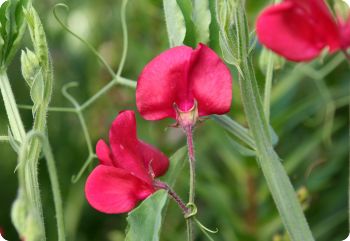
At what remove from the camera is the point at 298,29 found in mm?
581

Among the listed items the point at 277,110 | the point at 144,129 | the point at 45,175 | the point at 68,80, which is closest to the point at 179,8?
the point at 277,110

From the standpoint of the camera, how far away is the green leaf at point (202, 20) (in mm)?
712

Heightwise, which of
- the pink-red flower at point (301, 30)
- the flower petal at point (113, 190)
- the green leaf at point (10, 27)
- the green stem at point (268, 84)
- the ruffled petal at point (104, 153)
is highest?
the pink-red flower at point (301, 30)

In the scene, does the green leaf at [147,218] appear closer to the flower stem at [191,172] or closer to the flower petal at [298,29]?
the flower stem at [191,172]

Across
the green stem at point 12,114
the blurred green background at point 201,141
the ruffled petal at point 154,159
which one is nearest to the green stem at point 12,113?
the green stem at point 12,114

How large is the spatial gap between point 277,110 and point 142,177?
67 cm

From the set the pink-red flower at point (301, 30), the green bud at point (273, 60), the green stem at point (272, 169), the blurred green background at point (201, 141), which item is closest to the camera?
the pink-red flower at point (301, 30)

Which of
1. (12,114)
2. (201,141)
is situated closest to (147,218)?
(12,114)

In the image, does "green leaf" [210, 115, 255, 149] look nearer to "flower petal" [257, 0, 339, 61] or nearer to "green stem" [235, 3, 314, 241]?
"green stem" [235, 3, 314, 241]

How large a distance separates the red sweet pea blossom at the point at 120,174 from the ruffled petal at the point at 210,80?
2.3 inches

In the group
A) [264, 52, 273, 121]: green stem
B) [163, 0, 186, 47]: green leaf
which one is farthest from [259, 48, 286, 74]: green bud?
[163, 0, 186, 47]: green leaf

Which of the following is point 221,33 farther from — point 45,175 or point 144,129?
point 45,175

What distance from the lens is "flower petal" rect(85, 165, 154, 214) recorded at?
66 centimetres

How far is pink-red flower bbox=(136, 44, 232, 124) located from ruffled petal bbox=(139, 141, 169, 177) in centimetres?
4
